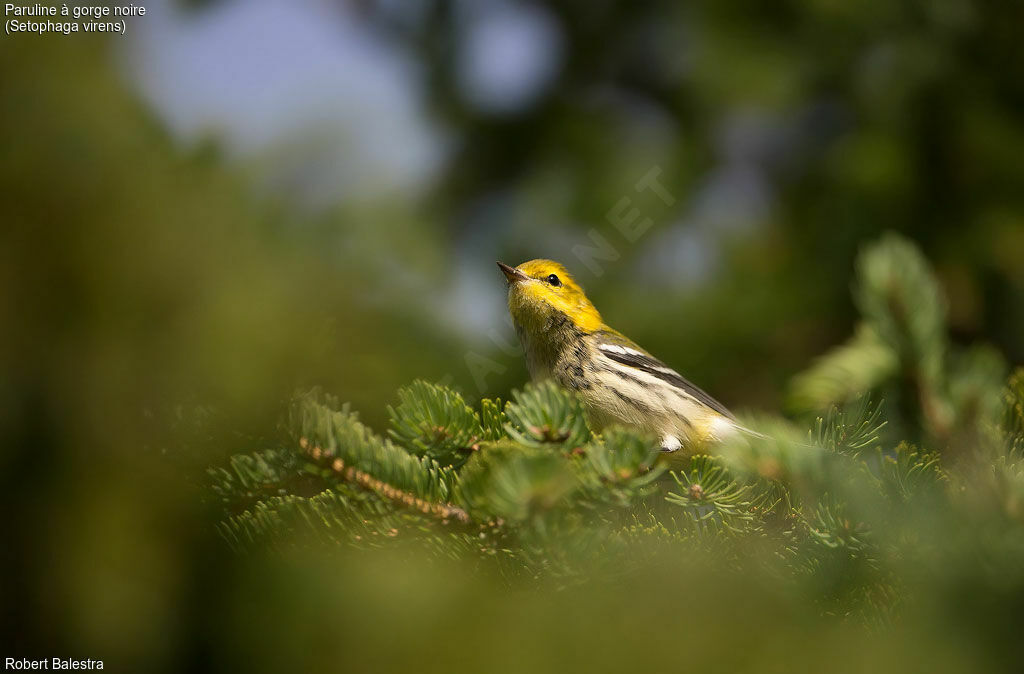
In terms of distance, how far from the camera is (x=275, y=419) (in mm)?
1620

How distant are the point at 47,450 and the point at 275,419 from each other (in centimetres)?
195

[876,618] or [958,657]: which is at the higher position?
[876,618]

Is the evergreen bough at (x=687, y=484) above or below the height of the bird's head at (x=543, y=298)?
below

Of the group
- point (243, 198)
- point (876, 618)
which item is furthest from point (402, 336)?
point (876, 618)

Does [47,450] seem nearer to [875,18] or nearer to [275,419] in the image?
[275,419]

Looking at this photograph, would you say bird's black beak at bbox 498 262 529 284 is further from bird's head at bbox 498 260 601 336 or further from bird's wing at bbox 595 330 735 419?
bird's wing at bbox 595 330 735 419

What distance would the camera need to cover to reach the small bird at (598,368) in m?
2.71

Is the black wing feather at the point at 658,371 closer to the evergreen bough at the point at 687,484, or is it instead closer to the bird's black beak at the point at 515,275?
the bird's black beak at the point at 515,275

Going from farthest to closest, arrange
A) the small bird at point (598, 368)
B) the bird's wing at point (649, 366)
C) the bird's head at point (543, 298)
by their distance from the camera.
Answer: the bird's head at point (543, 298)
the bird's wing at point (649, 366)
the small bird at point (598, 368)

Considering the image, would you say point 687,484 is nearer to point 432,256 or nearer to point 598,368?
point 598,368

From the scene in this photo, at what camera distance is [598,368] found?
113 inches

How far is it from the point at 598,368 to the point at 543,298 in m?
0.41

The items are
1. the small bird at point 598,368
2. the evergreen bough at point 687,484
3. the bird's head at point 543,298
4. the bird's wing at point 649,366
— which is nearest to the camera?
the evergreen bough at point 687,484

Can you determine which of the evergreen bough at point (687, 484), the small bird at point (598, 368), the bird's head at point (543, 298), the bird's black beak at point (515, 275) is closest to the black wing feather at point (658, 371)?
the small bird at point (598, 368)
